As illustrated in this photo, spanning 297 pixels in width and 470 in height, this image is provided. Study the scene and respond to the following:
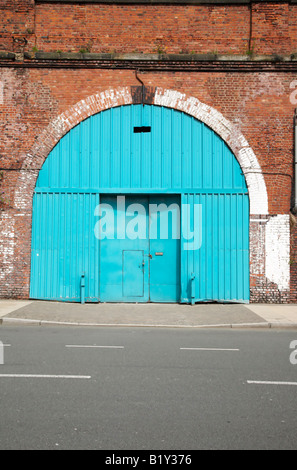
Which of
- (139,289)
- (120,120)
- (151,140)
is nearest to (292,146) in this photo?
(151,140)

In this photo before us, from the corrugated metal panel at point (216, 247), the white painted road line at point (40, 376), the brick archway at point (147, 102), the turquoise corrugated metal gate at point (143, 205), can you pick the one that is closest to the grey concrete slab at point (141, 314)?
the corrugated metal panel at point (216, 247)

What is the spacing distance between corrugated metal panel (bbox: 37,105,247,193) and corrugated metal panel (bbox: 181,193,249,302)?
640mm

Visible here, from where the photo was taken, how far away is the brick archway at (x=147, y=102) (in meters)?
14.4

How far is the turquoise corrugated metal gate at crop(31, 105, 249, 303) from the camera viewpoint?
14414 mm

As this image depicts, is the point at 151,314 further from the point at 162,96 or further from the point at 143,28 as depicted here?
the point at 143,28

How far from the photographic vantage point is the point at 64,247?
1448cm

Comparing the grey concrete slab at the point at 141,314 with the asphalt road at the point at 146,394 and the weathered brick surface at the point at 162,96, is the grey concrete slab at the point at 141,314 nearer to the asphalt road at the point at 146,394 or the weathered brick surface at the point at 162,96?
the weathered brick surface at the point at 162,96

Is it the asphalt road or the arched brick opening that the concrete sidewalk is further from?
the asphalt road

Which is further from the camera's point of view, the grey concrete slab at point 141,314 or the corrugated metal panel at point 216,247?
the corrugated metal panel at point 216,247

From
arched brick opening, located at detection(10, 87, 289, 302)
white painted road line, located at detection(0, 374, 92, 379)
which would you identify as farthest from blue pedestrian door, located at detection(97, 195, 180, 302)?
white painted road line, located at detection(0, 374, 92, 379)

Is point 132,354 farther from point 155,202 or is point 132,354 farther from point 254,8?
point 254,8

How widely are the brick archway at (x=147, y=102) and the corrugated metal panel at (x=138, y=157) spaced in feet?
0.64

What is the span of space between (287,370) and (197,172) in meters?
8.76

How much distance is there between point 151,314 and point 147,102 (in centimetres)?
672
